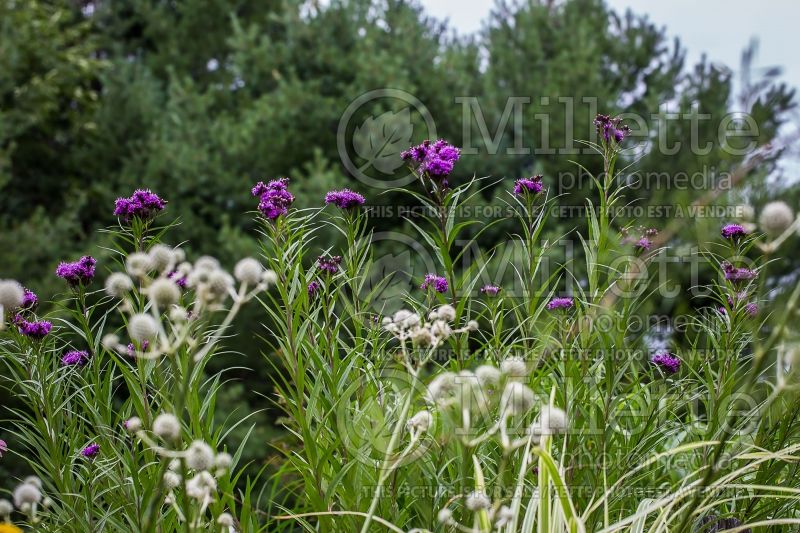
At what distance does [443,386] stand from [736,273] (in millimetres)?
1192

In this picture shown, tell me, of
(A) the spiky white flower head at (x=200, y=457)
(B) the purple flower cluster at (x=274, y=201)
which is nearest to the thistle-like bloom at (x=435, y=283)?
(B) the purple flower cluster at (x=274, y=201)

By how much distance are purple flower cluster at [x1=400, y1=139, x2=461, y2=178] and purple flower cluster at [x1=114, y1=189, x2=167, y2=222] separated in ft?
2.56

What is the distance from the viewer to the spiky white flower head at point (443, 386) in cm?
148

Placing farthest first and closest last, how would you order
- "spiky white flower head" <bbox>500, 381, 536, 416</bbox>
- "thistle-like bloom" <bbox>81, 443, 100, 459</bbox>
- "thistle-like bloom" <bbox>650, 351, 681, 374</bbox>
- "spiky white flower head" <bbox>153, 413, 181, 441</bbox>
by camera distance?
"thistle-like bloom" <bbox>650, 351, 681, 374</bbox>
"thistle-like bloom" <bbox>81, 443, 100, 459</bbox>
"spiky white flower head" <bbox>500, 381, 536, 416</bbox>
"spiky white flower head" <bbox>153, 413, 181, 441</bbox>

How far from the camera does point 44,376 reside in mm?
2291

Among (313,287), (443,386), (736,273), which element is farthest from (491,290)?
(443,386)

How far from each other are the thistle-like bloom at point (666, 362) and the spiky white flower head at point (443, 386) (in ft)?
4.18

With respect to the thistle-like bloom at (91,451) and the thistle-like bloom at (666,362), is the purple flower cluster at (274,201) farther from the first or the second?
the thistle-like bloom at (666,362)

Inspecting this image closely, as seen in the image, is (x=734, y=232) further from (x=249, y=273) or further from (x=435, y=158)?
(x=249, y=273)

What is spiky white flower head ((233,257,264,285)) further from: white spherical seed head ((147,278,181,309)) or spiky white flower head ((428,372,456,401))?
spiky white flower head ((428,372,456,401))

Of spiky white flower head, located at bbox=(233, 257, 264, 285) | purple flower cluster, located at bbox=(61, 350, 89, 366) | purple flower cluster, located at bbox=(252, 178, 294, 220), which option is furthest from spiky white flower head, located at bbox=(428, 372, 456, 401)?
purple flower cluster, located at bbox=(61, 350, 89, 366)

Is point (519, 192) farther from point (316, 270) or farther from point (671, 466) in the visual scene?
point (671, 466)

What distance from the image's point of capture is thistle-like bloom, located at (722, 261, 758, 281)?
89.7 inches

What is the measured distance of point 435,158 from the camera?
7.59 ft
